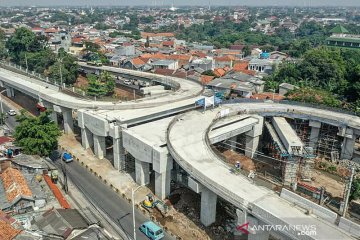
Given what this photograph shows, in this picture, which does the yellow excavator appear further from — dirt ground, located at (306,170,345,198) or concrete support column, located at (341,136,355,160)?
concrete support column, located at (341,136,355,160)

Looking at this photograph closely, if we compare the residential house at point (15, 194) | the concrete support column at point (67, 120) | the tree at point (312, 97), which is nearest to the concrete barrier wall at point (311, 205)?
the residential house at point (15, 194)

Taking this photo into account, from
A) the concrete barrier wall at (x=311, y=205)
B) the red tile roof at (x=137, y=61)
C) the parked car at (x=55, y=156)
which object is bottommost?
the parked car at (x=55, y=156)

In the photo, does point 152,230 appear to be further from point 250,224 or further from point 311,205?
point 311,205

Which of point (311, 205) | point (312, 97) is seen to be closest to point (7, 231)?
point (311, 205)

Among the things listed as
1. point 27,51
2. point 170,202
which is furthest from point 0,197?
point 27,51

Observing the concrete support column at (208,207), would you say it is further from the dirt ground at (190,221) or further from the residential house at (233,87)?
the residential house at (233,87)

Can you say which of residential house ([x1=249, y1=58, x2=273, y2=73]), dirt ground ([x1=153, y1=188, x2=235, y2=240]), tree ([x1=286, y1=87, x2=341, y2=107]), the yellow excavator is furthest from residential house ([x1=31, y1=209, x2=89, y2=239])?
residential house ([x1=249, y1=58, x2=273, y2=73])
